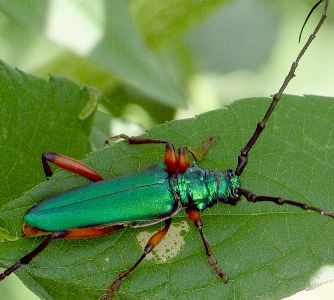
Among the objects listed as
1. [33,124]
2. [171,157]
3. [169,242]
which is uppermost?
[33,124]

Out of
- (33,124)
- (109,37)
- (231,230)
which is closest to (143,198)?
(231,230)

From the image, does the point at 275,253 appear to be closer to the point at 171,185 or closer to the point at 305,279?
the point at 305,279

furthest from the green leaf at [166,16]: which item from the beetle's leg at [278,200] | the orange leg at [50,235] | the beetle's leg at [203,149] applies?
the orange leg at [50,235]

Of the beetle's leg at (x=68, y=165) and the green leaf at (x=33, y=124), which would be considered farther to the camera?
the green leaf at (x=33, y=124)

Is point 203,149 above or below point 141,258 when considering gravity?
above

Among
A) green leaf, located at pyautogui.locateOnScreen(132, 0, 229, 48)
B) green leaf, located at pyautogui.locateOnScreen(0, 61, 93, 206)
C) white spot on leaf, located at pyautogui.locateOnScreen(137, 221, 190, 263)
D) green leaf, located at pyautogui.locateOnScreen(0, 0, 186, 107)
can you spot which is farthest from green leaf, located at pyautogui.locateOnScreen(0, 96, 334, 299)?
green leaf, located at pyautogui.locateOnScreen(132, 0, 229, 48)

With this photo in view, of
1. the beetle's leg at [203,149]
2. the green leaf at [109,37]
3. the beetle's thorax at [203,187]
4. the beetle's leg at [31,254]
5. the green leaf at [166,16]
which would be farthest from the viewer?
the green leaf at [166,16]

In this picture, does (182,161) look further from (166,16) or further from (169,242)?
(166,16)

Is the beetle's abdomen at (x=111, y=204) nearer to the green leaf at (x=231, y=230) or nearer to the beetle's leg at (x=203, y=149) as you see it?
the green leaf at (x=231, y=230)
